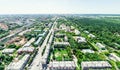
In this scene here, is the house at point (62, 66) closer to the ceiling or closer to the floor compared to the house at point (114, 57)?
closer to the ceiling

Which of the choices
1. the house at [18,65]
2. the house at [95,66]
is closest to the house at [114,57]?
the house at [95,66]

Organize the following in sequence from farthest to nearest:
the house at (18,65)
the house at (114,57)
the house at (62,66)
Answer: the house at (114,57), the house at (62,66), the house at (18,65)

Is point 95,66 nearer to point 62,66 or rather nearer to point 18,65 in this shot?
point 62,66

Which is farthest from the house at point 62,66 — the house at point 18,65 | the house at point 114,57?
the house at point 114,57

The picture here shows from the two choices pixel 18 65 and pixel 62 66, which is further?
pixel 18 65

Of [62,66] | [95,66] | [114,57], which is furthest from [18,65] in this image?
[114,57]

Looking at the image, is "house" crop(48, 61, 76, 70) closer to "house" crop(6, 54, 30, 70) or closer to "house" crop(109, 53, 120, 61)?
"house" crop(6, 54, 30, 70)

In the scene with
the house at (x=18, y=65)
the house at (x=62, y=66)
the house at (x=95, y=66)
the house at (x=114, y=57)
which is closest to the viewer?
the house at (x=18, y=65)

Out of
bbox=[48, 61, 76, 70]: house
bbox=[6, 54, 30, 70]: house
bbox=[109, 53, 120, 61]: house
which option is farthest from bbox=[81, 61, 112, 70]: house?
bbox=[6, 54, 30, 70]: house

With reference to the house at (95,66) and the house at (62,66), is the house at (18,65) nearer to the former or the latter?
the house at (62,66)

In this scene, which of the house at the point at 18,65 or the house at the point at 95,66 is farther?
A: the house at the point at 95,66

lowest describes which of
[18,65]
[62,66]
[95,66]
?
[18,65]

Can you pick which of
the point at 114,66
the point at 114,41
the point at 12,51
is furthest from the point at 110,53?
the point at 12,51
